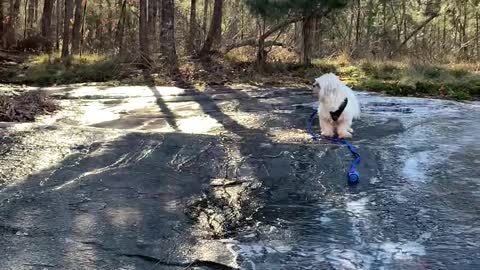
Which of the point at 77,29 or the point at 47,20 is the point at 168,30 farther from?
the point at 47,20

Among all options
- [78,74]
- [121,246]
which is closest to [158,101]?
[78,74]

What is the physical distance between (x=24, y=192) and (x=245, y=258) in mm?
2207

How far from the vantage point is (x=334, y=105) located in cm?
695

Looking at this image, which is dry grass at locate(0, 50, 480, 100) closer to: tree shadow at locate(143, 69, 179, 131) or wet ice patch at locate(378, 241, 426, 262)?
tree shadow at locate(143, 69, 179, 131)

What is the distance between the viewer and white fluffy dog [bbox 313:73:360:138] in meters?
6.90

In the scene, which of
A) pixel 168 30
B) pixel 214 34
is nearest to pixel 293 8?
pixel 214 34

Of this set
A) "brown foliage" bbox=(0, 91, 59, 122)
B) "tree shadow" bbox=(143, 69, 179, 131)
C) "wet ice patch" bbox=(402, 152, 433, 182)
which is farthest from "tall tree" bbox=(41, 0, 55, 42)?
"wet ice patch" bbox=(402, 152, 433, 182)

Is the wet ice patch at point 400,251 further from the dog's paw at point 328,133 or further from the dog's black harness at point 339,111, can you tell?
the dog's paw at point 328,133

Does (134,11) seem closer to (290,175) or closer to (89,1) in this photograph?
(89,1)

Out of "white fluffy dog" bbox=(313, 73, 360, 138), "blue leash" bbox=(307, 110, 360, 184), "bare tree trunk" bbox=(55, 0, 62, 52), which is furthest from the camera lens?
"bare tree trunk" bbox=(55, 0, 62, 52)

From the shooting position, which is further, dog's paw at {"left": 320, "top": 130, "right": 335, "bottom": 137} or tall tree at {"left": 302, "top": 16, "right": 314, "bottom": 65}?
tall tree at {"left": 302, "top": 16, "right": 314, "bottom": 65}

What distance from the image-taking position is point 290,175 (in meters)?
5.48

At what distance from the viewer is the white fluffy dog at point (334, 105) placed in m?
6.90

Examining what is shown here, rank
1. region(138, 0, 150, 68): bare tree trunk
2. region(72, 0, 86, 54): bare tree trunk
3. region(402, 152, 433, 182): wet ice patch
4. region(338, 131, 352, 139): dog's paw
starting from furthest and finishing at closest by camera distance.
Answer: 1. region(72, 0, 86, 54): bare tree trunk
2. region(138, 0, 150, 68): bare tree trunk
3. region(338, 131, 352, 139): dog's paw
4. region(402, 152, 433, 182): wet ice patch
